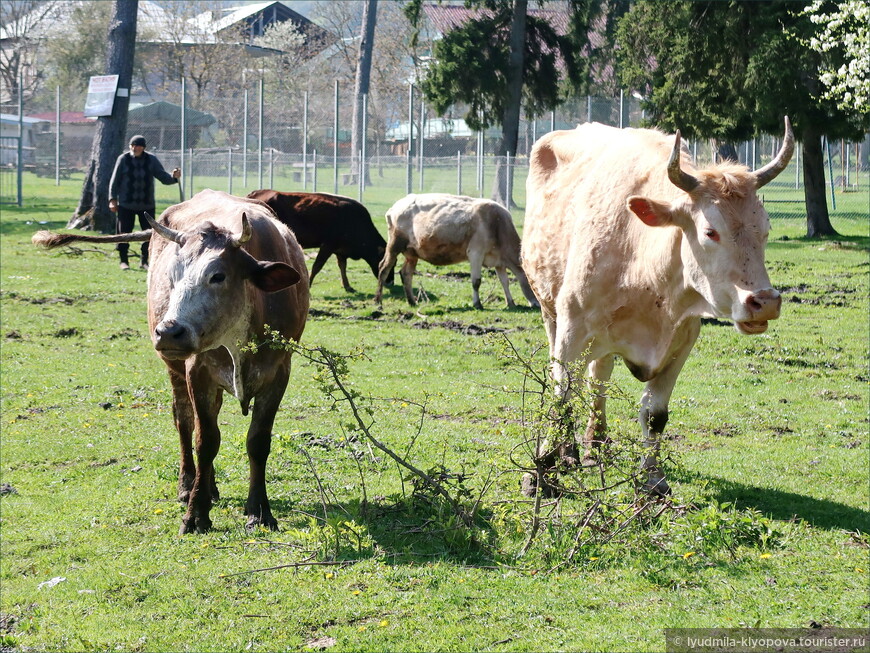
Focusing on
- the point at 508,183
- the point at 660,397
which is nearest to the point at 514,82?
→ the point at 508,183

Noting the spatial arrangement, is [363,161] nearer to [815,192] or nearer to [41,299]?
[815,192]

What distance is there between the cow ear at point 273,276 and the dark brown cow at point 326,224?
10.7 meters

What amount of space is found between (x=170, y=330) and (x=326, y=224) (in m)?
11.6

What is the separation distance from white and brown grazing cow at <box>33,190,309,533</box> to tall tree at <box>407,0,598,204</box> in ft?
73.3

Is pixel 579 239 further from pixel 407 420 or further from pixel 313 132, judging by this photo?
pixel 313 132

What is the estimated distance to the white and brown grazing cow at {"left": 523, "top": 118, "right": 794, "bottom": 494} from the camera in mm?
5832

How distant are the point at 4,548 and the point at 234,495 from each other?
147 centimetres

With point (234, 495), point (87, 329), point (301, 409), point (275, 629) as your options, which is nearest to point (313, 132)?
point (87, 329)

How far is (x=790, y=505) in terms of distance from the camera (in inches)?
262

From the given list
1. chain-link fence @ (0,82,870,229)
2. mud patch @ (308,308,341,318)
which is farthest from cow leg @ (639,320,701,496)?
chain-link fence @ (0,82,870,229)

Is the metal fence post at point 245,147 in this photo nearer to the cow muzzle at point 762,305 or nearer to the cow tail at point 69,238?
the cow tail at point 69,238

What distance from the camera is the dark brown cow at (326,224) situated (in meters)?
16.9

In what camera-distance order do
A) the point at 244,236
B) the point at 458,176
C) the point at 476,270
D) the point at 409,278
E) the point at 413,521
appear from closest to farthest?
the point at 244,236
the point at 413,521
the point at 476,270
the point at 409,278
the point at 458,176

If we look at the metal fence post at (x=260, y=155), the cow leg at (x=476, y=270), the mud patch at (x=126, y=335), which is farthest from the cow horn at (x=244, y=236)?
the metal fence post at (x=260, y=155)
